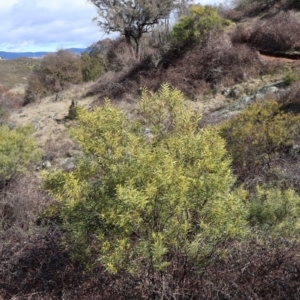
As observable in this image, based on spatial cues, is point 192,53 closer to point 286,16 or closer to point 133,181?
point 286,16

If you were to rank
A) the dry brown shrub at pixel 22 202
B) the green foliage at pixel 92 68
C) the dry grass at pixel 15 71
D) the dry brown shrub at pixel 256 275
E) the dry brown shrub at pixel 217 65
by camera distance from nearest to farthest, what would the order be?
the dry brown shrub at pixel 256 275 < the dry brown shrub at pixel 22 202 < the dry brown shrub at pixel 217 65 < the green foliage at pixel 92 68 < the dry grass at pixel 15 71

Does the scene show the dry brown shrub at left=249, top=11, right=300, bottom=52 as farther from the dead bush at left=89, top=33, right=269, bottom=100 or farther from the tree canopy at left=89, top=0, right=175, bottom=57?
the tree canopy at left=89, top=0, right=175, bottom=57

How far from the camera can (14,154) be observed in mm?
12625

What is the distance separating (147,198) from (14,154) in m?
8.92

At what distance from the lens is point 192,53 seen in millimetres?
19891

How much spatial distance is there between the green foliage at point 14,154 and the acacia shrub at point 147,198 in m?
7.31

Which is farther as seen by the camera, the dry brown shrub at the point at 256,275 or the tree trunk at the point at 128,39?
the tree trunk at the point at 128,39

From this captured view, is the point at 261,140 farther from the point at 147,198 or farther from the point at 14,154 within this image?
the point at 14,154

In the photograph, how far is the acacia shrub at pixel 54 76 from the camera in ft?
98.0

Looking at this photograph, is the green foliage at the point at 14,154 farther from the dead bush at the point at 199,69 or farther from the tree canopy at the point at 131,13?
the tree canopy at the point at 131,13

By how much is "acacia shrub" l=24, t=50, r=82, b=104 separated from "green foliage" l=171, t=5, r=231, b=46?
11.5m

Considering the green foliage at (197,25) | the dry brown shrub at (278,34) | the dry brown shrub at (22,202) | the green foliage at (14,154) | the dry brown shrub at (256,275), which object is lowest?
the dry brown shrub at (22,202)

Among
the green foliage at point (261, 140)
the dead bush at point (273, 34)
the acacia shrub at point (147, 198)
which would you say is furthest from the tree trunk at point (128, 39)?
the acacia shrub at point (147, 198)

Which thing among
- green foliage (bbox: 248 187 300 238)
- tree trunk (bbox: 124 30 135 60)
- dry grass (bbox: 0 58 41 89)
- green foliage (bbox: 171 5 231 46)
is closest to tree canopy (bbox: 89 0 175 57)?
tree trunk (bbox: 124 30 135 60)
